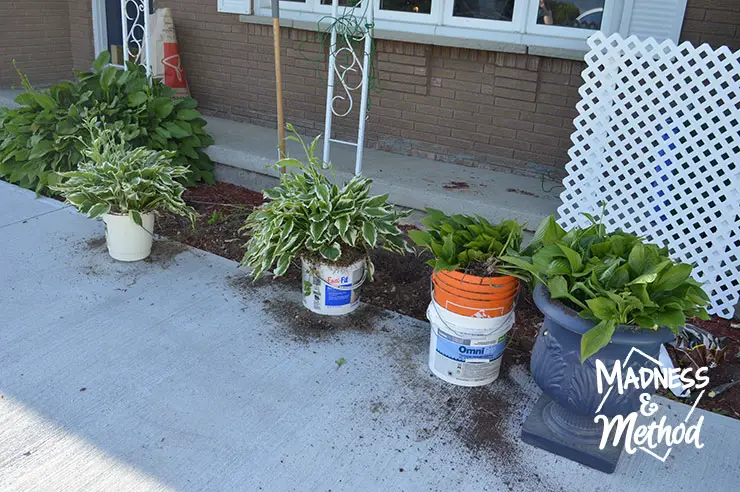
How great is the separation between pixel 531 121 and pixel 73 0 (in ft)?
18.1

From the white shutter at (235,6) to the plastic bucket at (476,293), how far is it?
399 centimetres

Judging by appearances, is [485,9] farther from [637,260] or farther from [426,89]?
[637,260]

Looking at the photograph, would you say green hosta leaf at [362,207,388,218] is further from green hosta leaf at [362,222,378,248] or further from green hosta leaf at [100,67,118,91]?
green hosta leaf at [100,67,118,91]

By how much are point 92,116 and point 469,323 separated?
11.2 ft

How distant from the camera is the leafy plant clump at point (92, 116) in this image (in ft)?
16.3

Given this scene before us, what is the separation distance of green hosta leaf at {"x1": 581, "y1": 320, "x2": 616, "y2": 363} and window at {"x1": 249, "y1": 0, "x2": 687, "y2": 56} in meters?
2.77

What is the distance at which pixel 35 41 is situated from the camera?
7.79 meters

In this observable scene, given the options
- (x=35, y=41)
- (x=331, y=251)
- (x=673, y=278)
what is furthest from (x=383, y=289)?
(x=35, y=41)

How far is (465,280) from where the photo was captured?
9.55 feet

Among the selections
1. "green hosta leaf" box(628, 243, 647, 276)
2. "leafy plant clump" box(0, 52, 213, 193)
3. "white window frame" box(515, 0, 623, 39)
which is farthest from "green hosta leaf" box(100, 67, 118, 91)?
"green hosta leaf" box(628, 243, 647, 276)

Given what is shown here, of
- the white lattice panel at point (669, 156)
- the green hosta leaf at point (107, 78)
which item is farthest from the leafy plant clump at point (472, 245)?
the green hosta leaf at point (107, 78)

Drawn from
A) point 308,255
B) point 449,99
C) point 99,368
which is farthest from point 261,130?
point 99,368

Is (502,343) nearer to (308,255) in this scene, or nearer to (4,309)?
(308,255)

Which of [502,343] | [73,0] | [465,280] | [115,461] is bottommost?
[115,461]
